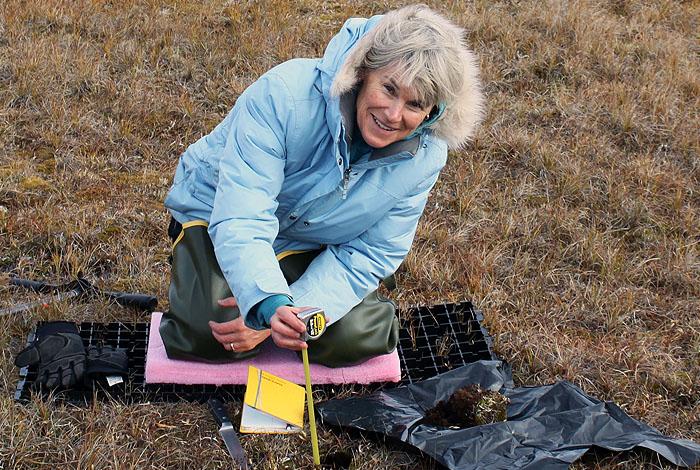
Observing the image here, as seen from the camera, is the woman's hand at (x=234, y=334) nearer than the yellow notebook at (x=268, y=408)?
No

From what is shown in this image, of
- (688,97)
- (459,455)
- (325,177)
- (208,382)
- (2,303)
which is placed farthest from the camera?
(688,97)

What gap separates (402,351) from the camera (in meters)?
3.53

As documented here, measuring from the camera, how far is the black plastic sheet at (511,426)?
112 inches

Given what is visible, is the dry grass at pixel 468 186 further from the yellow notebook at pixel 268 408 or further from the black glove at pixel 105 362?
the black glove at pixel 105 362

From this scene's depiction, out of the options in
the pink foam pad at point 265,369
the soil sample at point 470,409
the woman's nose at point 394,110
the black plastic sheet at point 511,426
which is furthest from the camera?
the pink foam pad at point 265,369

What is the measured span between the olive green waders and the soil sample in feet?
1.30

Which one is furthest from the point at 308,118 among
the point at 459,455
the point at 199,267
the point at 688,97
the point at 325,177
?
the point at 688,97

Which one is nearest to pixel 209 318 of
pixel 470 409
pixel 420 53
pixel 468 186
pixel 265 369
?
pixel 265 369

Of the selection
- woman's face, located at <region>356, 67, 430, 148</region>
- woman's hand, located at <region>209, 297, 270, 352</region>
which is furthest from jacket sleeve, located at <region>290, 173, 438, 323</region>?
woman's face, located at <region>356, 67, 430, 148</region>

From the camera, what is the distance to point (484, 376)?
3283 mm

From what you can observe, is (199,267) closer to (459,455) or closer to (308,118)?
(308,118)

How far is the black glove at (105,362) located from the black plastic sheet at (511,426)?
0.76 metres

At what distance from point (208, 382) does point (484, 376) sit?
1034 mm

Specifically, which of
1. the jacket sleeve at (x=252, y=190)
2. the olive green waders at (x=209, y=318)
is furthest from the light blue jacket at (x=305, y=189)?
the olive green waders at (x=209, y=318)
